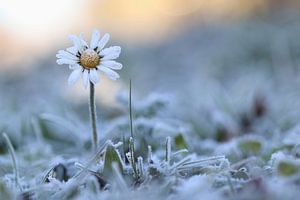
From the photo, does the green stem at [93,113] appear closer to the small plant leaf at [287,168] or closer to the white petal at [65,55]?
the white petal at [65,55]

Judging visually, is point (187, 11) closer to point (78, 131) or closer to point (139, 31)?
point (139, 31)

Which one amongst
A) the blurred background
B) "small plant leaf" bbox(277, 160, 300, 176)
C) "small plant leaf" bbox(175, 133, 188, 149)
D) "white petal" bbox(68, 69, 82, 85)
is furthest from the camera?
the blurred background

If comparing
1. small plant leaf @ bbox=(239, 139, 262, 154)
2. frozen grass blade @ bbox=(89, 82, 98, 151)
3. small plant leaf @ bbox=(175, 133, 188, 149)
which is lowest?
small plant leaf @ bbox=(239, 139, 262, 154)

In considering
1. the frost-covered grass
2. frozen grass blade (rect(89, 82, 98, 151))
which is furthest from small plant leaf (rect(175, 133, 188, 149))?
frozen grass blade (rect(89, 82, 98, 151))

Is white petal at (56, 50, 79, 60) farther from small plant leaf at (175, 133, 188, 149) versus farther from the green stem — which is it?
small plant leaf at (175, 133, 188, 149)

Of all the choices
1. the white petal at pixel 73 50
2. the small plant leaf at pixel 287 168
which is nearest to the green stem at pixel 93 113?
the white petal at pixel 73 50

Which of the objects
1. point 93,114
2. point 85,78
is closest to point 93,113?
point 93,114

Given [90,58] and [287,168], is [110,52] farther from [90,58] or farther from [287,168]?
[287,168]

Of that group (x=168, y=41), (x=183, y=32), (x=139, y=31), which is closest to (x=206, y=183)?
(x=168, y=41)
